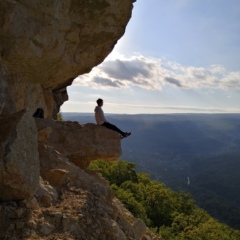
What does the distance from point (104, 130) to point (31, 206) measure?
1067 cm

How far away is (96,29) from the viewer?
19516mm

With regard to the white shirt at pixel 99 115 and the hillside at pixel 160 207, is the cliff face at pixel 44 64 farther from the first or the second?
the hillside at pixel 160 207

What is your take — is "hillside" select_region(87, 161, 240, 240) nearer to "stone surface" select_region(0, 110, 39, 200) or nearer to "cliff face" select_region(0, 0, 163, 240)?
"cliff face" select_region(0, 0, 163, 240)

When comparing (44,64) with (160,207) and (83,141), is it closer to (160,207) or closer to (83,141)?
(83,141)

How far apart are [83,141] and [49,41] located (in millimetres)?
5835

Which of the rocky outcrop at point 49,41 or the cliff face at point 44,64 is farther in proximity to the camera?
the rocky outcrop at point 49,41

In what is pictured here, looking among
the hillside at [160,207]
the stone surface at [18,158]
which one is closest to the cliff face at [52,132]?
the stone surface at [18,158]

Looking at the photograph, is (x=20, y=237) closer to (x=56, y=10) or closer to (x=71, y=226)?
(x=71, y=226)

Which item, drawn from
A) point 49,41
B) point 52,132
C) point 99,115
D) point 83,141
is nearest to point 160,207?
point 99,115

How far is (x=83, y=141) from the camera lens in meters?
18.6

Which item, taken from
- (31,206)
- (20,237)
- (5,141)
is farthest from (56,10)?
(20,237)

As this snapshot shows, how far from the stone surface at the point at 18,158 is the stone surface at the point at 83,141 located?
23.4 ft

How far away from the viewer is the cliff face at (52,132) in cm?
867

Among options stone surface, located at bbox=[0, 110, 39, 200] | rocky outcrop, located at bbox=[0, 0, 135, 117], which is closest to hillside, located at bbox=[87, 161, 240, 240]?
rocky outcrop, located at bbox=[0, 0, 135, 117]
